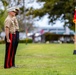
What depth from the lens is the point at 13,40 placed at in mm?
11586

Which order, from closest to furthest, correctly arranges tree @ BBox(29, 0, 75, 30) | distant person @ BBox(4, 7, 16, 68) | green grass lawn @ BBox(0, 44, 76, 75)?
green grass lawn @ BBox(0, 44, 76, 75), distant person @ BBox(4, 7, 16, 68), tree @ BBox(29, 0, 75, 30)

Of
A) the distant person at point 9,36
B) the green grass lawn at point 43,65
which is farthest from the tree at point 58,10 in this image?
the distant person at point 9,36

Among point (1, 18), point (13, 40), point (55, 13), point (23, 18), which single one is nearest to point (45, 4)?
point (55, 13)

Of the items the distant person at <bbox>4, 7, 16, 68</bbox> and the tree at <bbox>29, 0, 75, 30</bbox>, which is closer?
the distant person at <bbox>4, 7, 16, 68</bbox>

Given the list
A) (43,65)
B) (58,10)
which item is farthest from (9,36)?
(58,10)

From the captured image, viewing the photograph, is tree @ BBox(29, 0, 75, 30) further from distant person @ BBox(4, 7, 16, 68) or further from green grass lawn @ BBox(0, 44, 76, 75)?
distant person @ BBox(4, 7, 16, 68)

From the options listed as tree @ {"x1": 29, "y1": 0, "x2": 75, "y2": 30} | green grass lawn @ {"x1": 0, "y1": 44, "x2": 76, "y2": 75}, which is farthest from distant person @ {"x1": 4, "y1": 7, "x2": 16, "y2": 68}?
tree @ {"x1": 29, "y1": 0, "x2": 75, "y2": 30}

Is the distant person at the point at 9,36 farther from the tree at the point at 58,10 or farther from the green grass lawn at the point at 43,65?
the tree at the point at 58,10

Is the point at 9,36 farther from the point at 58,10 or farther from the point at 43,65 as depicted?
the point at 58,10

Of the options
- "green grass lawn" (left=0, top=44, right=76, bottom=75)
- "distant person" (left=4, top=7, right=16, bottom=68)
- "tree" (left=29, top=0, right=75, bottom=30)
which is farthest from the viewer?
"tree" (left=29, top=0, right=75, bottom=30)

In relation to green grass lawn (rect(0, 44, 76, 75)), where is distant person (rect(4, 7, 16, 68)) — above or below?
above

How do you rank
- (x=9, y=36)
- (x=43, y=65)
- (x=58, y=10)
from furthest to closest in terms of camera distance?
(x=58, y=10)
(x=43, y=65)
(x=9, y=36)

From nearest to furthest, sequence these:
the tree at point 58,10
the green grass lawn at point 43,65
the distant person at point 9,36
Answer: the green grass lawn at point 43,65 < the distant person at point 9,36 < the tree at point 58,10

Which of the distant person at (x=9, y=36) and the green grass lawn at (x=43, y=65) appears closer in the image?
the green grass lawn at (x=43, y=65)
